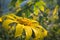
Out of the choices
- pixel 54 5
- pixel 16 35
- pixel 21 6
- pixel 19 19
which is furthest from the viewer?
pixel 54 5

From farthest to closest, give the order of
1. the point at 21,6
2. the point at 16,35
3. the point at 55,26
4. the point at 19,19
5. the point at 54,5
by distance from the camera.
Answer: the point at 54,5
the point at 55,26
the point at 21,6
the point at 19,19
the point at 16,35

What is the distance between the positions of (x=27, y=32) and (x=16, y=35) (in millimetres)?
56

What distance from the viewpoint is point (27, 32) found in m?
0.93

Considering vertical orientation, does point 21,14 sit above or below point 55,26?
above

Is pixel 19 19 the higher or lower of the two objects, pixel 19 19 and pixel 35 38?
the higher

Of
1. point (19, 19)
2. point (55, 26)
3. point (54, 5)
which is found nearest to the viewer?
point (19, 19)

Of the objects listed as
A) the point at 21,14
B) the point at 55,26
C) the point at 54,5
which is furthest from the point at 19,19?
the point at 54,5

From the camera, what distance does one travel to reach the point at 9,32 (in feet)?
3.27

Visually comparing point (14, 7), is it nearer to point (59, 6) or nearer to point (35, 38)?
point (35, 38)

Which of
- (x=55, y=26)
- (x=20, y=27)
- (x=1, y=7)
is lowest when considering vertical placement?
(x=55, y=26)

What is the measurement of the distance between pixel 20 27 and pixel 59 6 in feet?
3.34

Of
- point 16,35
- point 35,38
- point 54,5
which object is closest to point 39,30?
point 35,38

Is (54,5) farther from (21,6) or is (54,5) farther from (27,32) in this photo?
(27,32)

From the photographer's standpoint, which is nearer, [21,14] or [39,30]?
[39,30]
